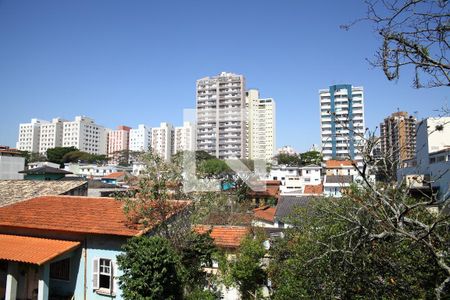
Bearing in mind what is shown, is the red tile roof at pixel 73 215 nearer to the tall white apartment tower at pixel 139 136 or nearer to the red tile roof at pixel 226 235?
the red tile roof at pixel 226 235

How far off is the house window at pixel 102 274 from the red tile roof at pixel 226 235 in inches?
119

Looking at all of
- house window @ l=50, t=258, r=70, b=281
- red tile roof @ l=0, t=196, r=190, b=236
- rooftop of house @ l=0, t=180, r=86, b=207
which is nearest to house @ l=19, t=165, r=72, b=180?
rooftop of house @ l=0, t=180, r=86, b=207

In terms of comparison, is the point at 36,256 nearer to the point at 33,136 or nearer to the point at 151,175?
the point at 151,175

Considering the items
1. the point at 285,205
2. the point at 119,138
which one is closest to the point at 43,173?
the point at 285,205

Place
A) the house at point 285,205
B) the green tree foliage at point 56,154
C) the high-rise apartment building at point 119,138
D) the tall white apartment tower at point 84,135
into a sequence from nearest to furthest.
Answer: the house at point 285,205, the green tree foliage at point 56,154, the tall white apartment tower at point 84,135, the high-rise apartment building at point 119,138

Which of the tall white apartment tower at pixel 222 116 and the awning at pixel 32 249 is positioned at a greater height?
the tall white apartment tower at pixel 222 116

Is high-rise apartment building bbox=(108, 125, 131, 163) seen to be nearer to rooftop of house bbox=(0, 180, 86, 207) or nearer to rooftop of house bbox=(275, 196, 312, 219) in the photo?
rooftop of house bbox=(275, 196, 312, 219)

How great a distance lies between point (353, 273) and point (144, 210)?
652cm

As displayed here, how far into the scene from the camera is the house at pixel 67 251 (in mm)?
10086

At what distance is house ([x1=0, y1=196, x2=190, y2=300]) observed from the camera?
1009 centimetres

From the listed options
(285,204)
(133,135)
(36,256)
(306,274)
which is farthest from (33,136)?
(306,274)

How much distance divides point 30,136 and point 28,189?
9637 centimetres

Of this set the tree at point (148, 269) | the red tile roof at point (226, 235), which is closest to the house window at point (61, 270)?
the tree at point (148, 269)

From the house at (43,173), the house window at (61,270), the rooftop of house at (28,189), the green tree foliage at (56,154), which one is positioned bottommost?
the house window at (61,270)
